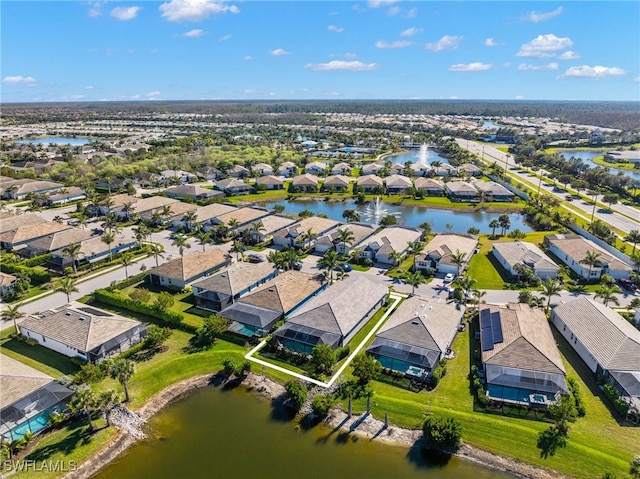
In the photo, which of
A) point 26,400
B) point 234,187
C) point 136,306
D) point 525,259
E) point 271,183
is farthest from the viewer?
point 271,183

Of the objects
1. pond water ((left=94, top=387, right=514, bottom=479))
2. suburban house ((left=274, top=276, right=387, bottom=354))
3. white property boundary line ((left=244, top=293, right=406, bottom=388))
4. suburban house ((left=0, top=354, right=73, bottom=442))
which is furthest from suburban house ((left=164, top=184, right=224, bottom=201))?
pond water ((left=94, top=387, right=514, bottom=479))

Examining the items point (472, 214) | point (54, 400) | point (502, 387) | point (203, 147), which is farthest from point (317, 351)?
point (203, 147)

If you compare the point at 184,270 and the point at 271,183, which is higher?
the point at 271,183

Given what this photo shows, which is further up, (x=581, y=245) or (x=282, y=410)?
(x=581, y=245)

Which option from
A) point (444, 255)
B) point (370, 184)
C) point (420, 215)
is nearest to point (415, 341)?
point (444, 255)

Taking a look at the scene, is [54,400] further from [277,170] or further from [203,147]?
[203,147]

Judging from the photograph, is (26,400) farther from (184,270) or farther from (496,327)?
(496,327)

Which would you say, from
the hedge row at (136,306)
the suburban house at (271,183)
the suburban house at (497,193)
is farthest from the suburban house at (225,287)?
the suburban house at (497,193)
